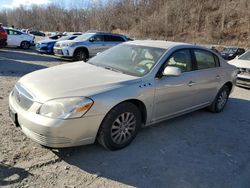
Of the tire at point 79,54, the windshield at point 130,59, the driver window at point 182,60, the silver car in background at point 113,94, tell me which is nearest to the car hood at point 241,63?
the silver car in background at point 113,94

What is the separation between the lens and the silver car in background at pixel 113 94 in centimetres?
333

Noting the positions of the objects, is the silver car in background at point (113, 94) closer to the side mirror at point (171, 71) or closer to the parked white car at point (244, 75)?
the side mirror at point (171, 71)

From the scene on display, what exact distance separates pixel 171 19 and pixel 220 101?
43.6 metres

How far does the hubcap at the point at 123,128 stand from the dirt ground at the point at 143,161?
0.19m

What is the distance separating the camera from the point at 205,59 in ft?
18.2

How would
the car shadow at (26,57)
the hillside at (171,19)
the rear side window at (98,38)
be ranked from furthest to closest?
the hillside at (171,19), the rear side window at (98,38), the car shadow at (26,57)

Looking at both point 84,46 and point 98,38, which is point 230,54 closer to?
point 98,38

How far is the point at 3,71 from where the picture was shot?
9578mm

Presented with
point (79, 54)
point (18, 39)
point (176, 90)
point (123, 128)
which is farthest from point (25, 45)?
point (123, 128)

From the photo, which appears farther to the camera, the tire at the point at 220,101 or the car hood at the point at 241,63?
the car hood at the point at 241,63

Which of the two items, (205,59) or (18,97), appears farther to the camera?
(205,59)

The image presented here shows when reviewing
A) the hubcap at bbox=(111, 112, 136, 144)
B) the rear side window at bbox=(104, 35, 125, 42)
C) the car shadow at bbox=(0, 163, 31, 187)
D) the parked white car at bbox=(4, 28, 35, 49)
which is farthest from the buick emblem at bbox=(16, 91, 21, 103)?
the parked white car at bbox=(4, 28, 35, 49)

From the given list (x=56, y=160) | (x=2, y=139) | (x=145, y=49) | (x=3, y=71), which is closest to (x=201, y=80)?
(x=145, y=49)

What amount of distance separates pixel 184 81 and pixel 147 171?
190cm
